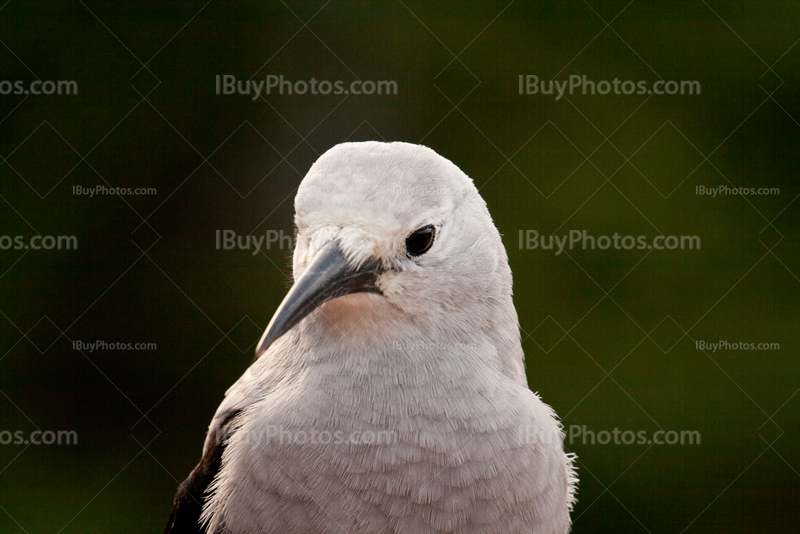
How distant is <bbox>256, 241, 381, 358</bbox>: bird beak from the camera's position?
1163mm

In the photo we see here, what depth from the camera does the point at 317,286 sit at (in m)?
1.19

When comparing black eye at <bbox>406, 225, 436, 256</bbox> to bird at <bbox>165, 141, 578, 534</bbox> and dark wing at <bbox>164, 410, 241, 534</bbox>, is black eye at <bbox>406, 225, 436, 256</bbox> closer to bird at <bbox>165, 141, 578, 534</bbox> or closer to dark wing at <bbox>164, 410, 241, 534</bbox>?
bird at <bbox>165, 141, 578, 534</bbox>

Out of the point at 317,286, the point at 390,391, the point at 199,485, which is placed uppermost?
the point at 317,286

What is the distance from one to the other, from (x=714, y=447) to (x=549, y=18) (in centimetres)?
161

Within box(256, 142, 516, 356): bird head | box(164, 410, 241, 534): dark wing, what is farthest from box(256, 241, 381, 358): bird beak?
box(164, 410, 241, 534): dark wing

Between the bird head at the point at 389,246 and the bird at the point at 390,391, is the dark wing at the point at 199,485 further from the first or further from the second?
the bird head at the point at 389,246

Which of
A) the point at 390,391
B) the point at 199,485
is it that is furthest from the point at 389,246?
the point at 199,485

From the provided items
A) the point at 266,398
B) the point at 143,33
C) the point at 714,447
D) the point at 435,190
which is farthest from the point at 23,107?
the point at 714,447

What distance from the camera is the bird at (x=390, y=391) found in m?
1.24

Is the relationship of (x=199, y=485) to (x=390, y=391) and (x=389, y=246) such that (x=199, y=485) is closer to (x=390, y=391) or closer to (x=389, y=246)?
(x=390, y=391)

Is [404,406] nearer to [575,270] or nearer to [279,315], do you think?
[279,315]

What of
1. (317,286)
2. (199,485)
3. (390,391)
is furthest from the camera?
(199,485)

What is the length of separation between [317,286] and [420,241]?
0.22 meters

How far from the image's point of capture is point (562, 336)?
8.25 ft
